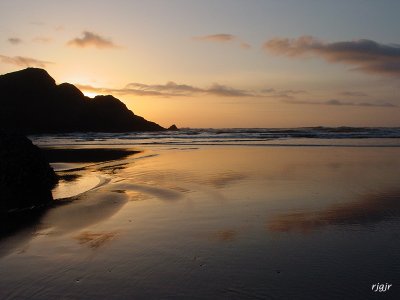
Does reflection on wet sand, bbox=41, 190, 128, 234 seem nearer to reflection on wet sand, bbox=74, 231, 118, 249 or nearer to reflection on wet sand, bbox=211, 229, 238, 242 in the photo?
reflection on wet sand, bbox=74, 231, 118, 249

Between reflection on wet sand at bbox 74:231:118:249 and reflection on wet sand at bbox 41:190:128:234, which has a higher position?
reflection on wet sand at bbox 41:190:128:234

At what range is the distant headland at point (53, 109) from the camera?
11425 centimetres

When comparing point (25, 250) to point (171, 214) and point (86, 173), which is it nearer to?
point (171, 214)

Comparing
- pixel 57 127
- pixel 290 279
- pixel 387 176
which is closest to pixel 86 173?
pixel 387 176

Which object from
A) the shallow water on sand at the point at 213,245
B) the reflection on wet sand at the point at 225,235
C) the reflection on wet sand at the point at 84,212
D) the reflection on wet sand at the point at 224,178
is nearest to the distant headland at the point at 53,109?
the reflection on wet sand at the point at 224,178

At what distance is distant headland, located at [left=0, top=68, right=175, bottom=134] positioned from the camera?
114 meters

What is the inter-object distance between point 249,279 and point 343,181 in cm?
841

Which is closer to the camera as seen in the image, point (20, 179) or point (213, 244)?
point (213, 244)

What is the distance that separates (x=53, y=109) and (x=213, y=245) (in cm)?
13040

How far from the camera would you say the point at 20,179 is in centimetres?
1002

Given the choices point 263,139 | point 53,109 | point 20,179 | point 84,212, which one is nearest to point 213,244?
point 84,212

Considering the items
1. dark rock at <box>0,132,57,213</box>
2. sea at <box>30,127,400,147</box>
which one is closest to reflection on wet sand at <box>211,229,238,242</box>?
dark rock at <box>0,132,57,213</box>

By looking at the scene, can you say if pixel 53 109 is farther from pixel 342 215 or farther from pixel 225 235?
pixel 225 235

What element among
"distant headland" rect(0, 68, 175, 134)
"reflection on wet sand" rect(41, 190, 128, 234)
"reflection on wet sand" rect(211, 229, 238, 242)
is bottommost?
"reflection on wet sand" rect(41, 190, 128, 234)
